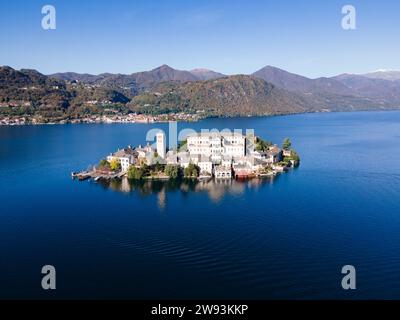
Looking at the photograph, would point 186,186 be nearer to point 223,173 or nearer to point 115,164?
point 223,173

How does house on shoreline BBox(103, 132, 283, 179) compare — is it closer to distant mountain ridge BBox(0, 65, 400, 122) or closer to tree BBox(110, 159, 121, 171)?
tree BBox(110, 159, 121, 171)

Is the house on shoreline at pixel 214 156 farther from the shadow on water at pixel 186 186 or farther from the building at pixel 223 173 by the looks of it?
the shadow on water at pixel 186 186

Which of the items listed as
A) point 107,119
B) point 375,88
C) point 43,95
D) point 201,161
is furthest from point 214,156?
point 375,88

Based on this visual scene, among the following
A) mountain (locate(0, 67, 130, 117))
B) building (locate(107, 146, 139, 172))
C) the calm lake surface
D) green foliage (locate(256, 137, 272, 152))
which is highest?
mountain (locate(0, 67, 130, 117))

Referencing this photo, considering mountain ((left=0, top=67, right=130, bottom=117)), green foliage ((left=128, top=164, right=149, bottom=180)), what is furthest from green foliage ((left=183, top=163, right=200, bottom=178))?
mountain ((left=0, top=67, right=130, bottom=117))

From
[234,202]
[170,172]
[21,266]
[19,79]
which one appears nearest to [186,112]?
[19,79]

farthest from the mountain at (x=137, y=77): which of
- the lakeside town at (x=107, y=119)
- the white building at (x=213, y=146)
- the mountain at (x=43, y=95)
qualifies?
the white building at (x=213, y=146)

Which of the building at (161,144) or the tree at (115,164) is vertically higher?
the building at (161,144)
